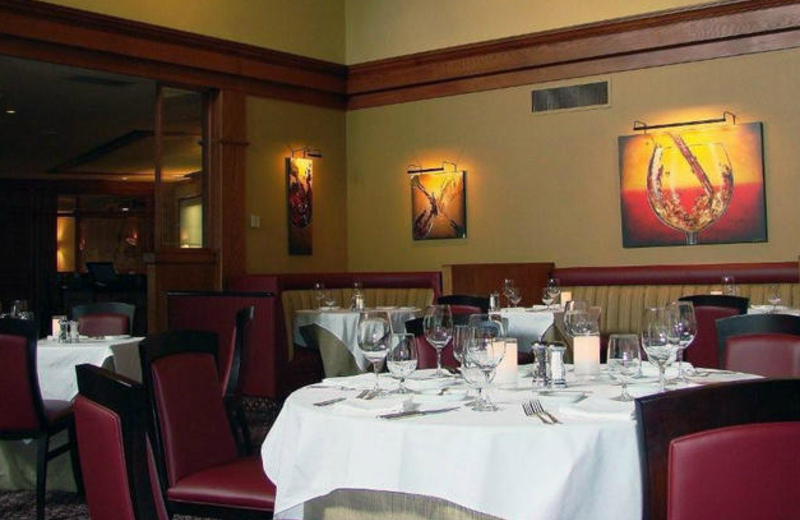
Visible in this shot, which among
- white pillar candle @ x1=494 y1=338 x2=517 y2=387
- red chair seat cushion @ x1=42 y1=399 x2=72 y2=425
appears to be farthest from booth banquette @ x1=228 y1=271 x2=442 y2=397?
white pillar candle @ x1=494 y1=338 x2=517 y2=387

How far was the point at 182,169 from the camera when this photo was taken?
825 cm

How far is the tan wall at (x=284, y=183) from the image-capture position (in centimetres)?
867

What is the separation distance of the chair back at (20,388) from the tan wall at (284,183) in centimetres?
477

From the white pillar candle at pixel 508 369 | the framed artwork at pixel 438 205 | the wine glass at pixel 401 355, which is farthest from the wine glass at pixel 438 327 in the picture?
the framed artwork at pixel 438 205

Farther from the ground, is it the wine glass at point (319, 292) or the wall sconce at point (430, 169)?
the wall sconce at point (430, 169)

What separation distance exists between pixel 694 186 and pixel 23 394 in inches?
234

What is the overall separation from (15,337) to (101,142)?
380 inches

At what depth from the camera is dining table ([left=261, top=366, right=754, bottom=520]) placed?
1854 millimetres

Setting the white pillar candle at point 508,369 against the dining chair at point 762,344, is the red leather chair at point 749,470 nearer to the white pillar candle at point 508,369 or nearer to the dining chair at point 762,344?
the white pillar candle at point 508,369

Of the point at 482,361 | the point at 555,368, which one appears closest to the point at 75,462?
the point at 555,368

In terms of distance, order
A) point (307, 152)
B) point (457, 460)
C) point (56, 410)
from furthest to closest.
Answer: point (307, 152)
point (56, 410)
point (457, 460)

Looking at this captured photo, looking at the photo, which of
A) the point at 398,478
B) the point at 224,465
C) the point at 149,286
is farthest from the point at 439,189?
the point at 398,478

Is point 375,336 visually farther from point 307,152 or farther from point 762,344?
point 307,152

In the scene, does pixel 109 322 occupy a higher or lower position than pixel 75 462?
higher
